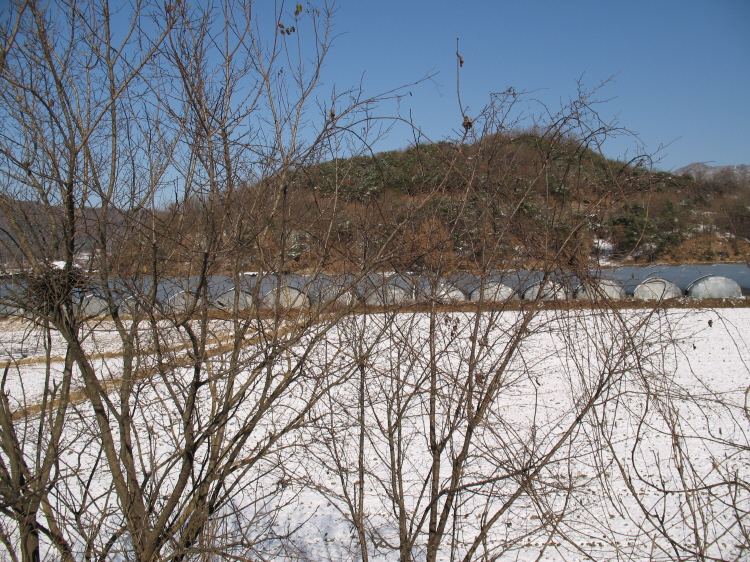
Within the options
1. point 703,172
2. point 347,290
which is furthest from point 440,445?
point 703,172

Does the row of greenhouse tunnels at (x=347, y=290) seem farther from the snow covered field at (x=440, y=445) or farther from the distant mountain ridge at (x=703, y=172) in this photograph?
the distant mountain ridge at (x=703, y=172)

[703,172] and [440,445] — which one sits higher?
[703,172]

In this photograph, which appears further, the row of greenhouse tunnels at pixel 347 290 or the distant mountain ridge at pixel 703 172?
the distant mountain ridge at pixel 703 172

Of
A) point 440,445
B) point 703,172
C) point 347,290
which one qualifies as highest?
point 703,172

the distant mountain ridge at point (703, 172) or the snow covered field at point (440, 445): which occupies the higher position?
the distant mountain ridge at point (703, 172)

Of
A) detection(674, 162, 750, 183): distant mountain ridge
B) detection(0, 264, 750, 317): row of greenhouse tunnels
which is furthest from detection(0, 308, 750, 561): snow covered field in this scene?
detection(674, 162, 750, 183): distant mountain ridge

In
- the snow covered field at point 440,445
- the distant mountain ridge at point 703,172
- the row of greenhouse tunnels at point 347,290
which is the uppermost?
the distant mountain ridge at point 703,172

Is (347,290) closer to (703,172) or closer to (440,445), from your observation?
(440,445)

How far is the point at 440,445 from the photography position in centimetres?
310

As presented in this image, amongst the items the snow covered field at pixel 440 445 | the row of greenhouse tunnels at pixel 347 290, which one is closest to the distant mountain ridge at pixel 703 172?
the row of greenhouse tunnels at pixel 347 290

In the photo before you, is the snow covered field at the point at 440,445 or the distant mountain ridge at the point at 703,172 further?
the distant mountain ridge at the point at 703,172

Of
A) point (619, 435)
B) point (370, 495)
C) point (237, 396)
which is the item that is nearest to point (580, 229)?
point (237, 396)

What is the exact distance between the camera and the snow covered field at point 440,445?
9.30 ft

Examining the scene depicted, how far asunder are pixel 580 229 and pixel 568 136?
531 mm
